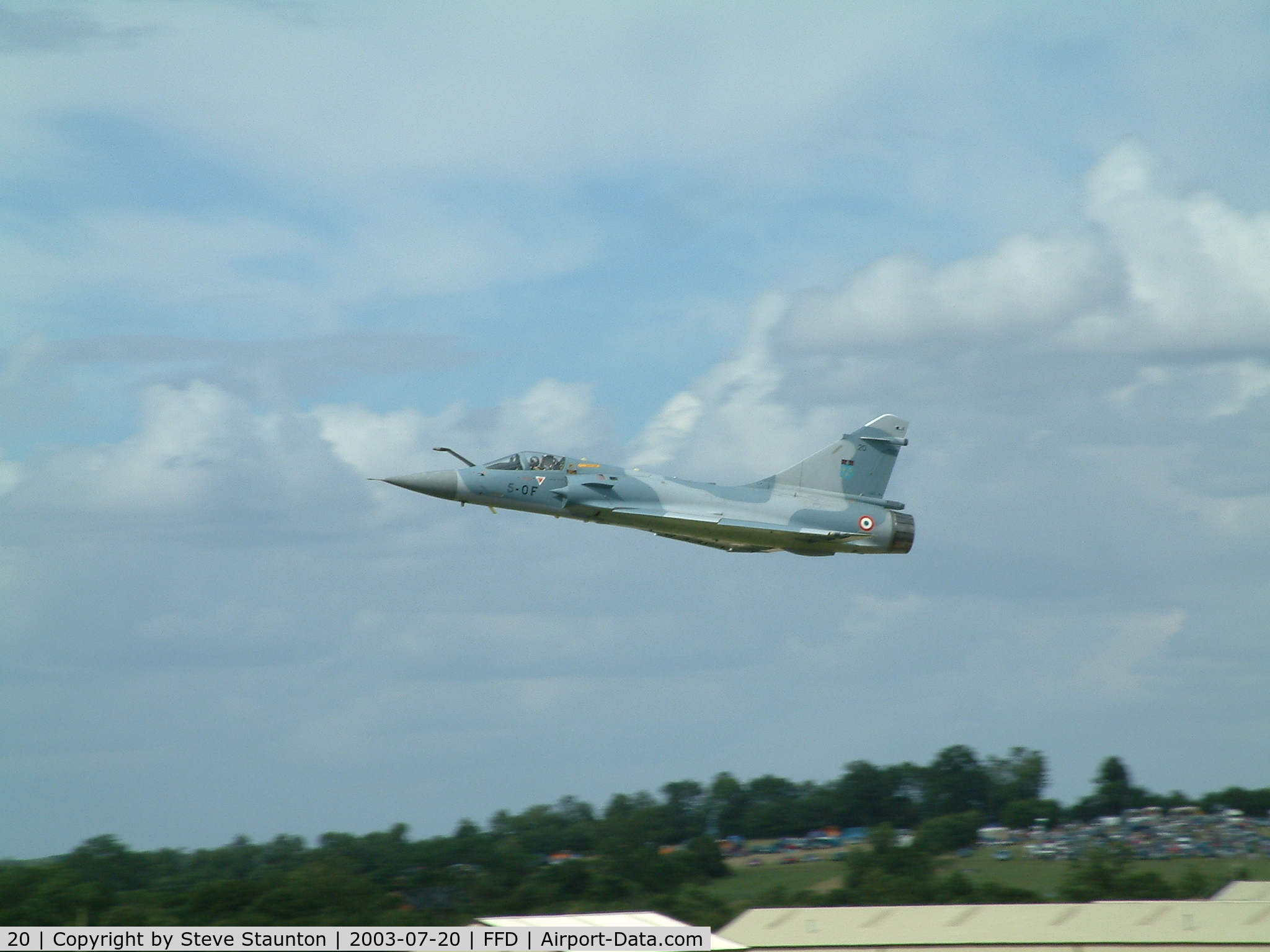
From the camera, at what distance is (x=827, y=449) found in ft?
158

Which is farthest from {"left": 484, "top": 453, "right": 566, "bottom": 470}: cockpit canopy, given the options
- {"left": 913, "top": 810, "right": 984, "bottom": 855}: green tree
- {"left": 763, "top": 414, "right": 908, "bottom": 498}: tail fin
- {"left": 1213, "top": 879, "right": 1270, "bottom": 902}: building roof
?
{"left": 913, "top": 810, "right": 984, "bottom": 855}: green tree

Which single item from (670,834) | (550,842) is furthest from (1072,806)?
(550,842)

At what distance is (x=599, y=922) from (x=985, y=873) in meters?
58.4

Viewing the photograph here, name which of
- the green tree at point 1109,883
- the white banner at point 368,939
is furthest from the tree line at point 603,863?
the white banner at point 368,939

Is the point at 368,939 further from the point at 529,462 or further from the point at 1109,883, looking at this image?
the point at 1109,883

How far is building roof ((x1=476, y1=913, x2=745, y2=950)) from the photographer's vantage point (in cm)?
3219

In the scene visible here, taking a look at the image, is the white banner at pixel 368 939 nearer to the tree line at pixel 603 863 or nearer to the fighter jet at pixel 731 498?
the fighter jet at pixel 731 498

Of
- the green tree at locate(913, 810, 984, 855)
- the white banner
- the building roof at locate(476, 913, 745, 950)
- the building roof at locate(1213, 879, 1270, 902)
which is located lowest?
the white banner

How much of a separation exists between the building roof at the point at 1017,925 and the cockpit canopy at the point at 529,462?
15.8 meters

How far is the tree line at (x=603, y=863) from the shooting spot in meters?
65.9

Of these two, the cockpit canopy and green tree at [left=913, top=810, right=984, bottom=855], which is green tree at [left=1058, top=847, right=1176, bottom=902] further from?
the cockpit canopy

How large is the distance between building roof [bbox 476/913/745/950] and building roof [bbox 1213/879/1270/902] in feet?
45.1

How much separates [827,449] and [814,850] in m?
63.2

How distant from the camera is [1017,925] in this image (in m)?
32.2
